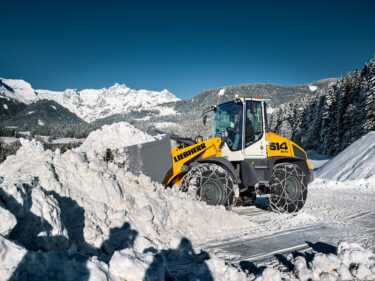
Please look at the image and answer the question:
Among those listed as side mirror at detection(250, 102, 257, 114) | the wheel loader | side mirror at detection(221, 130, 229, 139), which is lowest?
the wheel loader

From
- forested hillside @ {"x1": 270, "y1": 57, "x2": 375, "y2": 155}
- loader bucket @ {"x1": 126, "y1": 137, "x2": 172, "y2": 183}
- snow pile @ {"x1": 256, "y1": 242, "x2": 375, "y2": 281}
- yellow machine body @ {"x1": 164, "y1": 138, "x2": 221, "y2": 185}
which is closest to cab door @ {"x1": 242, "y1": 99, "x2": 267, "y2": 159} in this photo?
yellow machine body @ {"x1": 164, "y1": 138, "x2": 221, "y2": 185}

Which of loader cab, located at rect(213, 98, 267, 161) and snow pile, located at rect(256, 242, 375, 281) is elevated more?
loader cab, located at rect(213, 98, 267, 161)

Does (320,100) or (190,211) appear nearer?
(190,211)

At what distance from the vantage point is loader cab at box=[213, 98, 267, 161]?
21.2ft

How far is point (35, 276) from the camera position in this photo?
1.81 meters

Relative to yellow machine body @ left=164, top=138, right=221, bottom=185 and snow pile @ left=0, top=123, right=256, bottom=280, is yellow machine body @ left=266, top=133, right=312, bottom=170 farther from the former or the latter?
snow pile @ left=0, top=123, right=256, bottom=280

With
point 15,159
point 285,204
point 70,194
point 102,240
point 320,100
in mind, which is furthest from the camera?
point 320,100

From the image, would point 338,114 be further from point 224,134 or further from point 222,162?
point 222,162

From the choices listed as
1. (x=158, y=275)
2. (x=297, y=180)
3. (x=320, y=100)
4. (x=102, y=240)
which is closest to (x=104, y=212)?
(x=102, y=240)

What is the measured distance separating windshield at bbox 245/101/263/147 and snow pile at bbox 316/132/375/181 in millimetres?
7772

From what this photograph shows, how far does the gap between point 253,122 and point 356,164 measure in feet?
32.6

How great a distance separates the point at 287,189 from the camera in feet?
21.1

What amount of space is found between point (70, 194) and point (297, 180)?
5279 mm

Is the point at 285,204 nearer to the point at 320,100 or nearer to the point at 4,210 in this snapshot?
the point at 4,210
